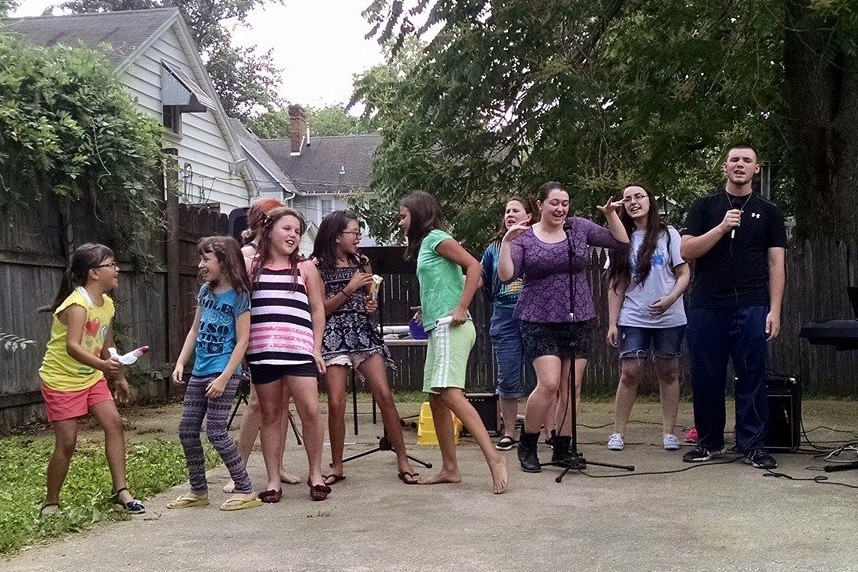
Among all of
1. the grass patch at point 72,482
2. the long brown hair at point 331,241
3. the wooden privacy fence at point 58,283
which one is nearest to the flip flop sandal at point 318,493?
the grass patch at point 72,482

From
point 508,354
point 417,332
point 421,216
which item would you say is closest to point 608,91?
point 417,332

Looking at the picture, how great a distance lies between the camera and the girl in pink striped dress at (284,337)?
567 centimetres

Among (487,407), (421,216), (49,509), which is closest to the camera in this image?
(49,509)

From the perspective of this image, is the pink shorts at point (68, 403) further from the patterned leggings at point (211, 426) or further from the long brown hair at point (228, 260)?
the long brown hair at point (228, 260)

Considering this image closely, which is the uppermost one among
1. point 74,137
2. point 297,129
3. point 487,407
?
point 297,129

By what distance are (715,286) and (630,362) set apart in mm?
912

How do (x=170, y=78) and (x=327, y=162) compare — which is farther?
(x=327, y=162)

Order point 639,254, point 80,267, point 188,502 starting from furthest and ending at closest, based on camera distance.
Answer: point 639,254 → point 188,502 → point 80,267

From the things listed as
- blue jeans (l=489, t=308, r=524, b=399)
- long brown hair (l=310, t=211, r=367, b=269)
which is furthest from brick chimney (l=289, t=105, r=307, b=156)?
long brown hair (l=310, t=211, r=367, b=269)

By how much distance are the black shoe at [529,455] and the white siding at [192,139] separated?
11.9 m

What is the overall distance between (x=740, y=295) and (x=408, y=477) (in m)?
2.52

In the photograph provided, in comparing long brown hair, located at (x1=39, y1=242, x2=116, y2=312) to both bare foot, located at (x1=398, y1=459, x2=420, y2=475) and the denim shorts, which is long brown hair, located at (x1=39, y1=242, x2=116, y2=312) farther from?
the denim shorts

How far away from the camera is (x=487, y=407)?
27.2 feet

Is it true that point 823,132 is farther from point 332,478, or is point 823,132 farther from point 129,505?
point 129,505
